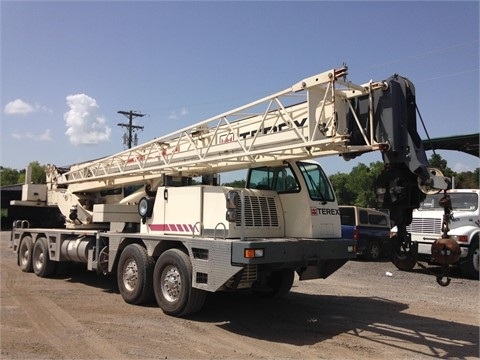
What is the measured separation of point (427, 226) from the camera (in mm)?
14031

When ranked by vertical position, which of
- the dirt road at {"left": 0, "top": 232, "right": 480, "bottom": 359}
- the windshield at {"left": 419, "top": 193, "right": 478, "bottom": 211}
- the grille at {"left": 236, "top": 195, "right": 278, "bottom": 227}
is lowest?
the dirt road at {"left": 0, "top": 232, "right": 480, "bottom": 359}

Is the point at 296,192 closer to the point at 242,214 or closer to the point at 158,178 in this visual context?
the point at 242,214

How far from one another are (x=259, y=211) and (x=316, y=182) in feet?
3.97

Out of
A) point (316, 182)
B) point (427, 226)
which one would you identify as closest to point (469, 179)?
point (427, 226)

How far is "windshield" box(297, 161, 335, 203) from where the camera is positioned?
8125 millimetres

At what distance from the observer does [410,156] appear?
638 cm

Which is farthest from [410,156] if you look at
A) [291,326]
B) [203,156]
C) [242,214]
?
[203,156]

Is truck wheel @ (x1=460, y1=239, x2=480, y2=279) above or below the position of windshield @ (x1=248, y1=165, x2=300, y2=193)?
below

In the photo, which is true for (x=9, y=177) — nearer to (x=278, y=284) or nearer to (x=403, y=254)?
(x=278, y=284)

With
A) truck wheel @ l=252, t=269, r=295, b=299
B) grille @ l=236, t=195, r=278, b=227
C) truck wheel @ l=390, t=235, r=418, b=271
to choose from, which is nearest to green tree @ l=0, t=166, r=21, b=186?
truck wheel @ l=252, t=269, r=295, b=299

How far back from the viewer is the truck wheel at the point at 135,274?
28.5ft

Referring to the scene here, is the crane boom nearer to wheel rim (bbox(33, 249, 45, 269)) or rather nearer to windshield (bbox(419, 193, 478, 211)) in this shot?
wheel rim (bbox(33, 249, 45, 269))

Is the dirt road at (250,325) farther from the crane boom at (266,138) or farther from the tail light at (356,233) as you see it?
the tail light at (356,233)

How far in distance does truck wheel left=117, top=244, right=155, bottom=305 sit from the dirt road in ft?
0.76
